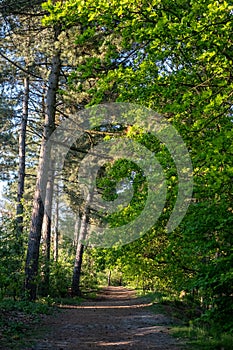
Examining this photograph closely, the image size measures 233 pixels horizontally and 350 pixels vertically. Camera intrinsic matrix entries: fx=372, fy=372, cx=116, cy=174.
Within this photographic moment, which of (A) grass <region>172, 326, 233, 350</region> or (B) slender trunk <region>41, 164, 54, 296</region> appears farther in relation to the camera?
(B) slender trunk <region>41, 164, 54, 296</region>

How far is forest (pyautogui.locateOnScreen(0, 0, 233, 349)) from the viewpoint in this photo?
6512 mm

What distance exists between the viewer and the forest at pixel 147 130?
21.4 ft

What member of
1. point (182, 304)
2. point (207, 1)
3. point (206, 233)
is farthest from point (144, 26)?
point (182, 304)

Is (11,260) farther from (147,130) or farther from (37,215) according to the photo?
(147,130)

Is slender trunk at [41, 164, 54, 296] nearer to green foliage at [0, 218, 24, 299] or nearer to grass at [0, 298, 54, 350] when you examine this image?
green foliage at [0, 218, 24, 299]

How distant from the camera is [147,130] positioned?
412 inches

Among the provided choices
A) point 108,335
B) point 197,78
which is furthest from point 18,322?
point 197,78

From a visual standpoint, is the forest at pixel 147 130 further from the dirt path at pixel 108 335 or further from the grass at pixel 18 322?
the dirt path at pixel 108 335

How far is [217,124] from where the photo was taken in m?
8.39

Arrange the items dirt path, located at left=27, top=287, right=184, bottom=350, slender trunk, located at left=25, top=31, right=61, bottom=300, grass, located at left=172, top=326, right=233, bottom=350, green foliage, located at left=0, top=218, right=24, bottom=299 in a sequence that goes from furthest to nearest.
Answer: slender trunk, located at left=25, top=31, right=61, bottom=300, green foliage, located at left=0, top=218, right=24, bottom=299, dirt path, located at left=27, top=287, right=184, bottom=350, grass, located at left=172, top=326, right=233, bottom=350

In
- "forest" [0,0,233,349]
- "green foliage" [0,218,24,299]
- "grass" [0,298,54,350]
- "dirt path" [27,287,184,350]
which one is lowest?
"dirt path" [27,287,184,350]

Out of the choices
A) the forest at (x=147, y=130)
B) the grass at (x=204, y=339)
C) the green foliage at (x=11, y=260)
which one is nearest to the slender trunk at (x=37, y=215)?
the forest at (x=147, y=130)

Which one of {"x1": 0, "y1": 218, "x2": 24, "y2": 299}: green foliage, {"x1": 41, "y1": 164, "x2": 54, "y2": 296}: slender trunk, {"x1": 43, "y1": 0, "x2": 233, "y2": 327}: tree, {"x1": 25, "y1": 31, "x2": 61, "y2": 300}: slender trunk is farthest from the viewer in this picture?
{"x1": 41, "y1": 164, "x2": 54, "y2": 296}: slender trunk

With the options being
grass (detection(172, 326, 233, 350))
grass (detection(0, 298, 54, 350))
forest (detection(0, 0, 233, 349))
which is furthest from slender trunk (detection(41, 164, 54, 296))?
grass (detection(172, 326, 233, 350))
